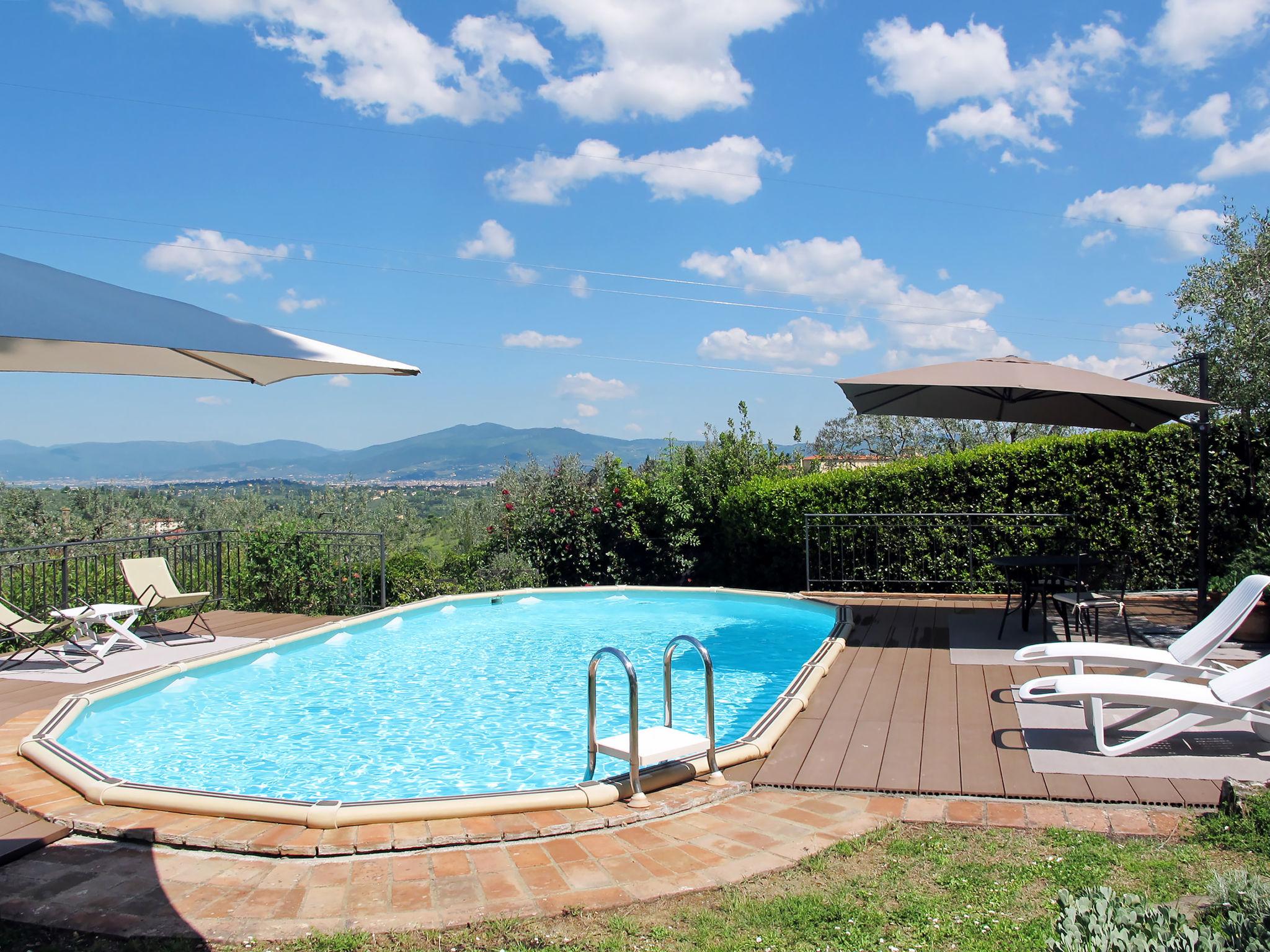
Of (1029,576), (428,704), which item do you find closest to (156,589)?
(428,704)

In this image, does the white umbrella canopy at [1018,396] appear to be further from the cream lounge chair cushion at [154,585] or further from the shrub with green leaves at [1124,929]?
the cream lounge chair cushion at [154,585]

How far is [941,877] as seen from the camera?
3355 millimetres

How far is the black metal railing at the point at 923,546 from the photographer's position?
11.1 metres

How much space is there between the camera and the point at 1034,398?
8.71 meters

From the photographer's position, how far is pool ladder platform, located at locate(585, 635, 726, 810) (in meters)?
4.41

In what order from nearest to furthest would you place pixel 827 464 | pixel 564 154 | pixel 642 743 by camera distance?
pixel 642 743 < pixel 827 464 < pixel 564 154

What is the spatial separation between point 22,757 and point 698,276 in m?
25.4

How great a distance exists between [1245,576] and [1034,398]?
2.69m

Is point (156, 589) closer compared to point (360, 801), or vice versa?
point (360, 801)

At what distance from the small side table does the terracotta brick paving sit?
196 inches

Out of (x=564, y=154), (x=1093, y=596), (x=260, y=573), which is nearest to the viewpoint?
(x=1093, y=596)

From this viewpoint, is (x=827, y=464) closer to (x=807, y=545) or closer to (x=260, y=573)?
(x=807, y=545)

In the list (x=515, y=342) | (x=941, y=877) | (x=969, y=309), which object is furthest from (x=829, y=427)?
(x=941, y=877)

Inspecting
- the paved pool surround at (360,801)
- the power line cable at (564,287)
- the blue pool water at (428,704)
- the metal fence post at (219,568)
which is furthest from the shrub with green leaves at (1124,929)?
the power line cable at (564,287)
